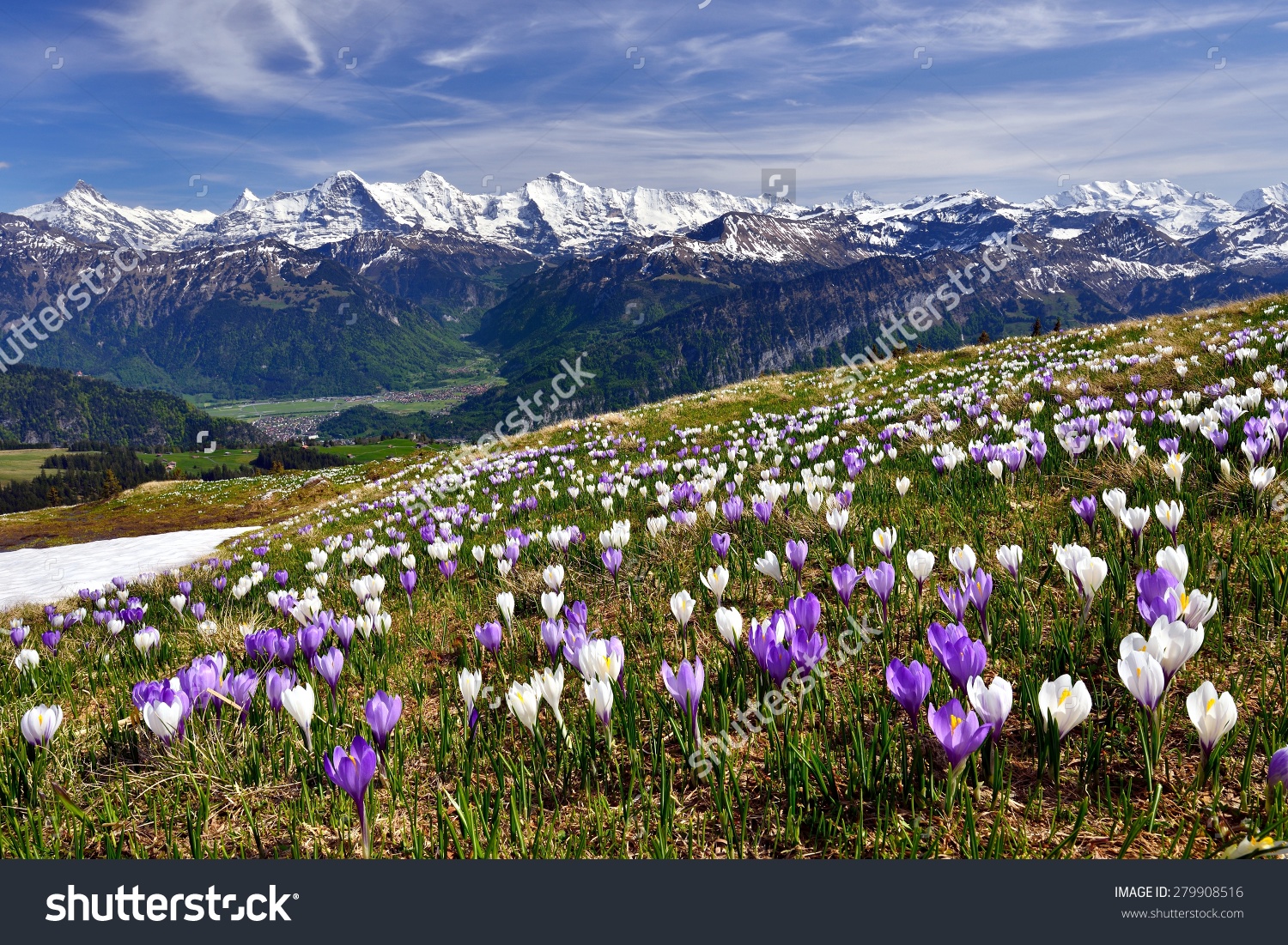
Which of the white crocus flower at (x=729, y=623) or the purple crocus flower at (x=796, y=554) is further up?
the purple crocus flower at (x=796, y=554)

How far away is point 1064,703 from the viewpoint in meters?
1.92

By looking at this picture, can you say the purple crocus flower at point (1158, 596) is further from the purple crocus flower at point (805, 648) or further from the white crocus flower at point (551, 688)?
the white crocus flower at point (551, 688)

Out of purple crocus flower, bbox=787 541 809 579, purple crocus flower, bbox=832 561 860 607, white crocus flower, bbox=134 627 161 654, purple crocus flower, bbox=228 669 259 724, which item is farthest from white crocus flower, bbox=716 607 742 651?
white crocus flower, bbox=134 627 161 654

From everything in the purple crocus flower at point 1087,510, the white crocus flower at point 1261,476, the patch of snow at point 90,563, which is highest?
the white crocus flower at point 1261,476

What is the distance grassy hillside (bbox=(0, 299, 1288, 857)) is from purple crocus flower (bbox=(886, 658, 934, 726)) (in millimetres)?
17

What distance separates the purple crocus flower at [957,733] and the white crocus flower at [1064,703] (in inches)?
10.4

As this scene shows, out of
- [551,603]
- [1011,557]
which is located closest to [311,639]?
[551,603]

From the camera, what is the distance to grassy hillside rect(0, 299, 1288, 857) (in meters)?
2.00

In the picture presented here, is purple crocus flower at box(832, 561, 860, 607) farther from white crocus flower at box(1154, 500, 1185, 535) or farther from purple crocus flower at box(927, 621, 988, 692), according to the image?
white crocus flower at box(1154, 500, 1185, 535)

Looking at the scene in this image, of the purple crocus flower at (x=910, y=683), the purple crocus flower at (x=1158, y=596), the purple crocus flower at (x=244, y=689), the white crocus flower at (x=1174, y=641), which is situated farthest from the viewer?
the purple crocus flower at (x=244, y=689)

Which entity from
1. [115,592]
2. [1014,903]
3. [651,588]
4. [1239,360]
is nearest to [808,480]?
[651,588]

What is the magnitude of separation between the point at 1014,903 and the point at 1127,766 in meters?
0.84

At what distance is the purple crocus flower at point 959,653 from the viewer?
212 cm

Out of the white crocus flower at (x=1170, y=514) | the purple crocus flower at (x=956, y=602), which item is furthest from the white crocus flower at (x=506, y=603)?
the white crocus flower at (x=1170, y=514)
